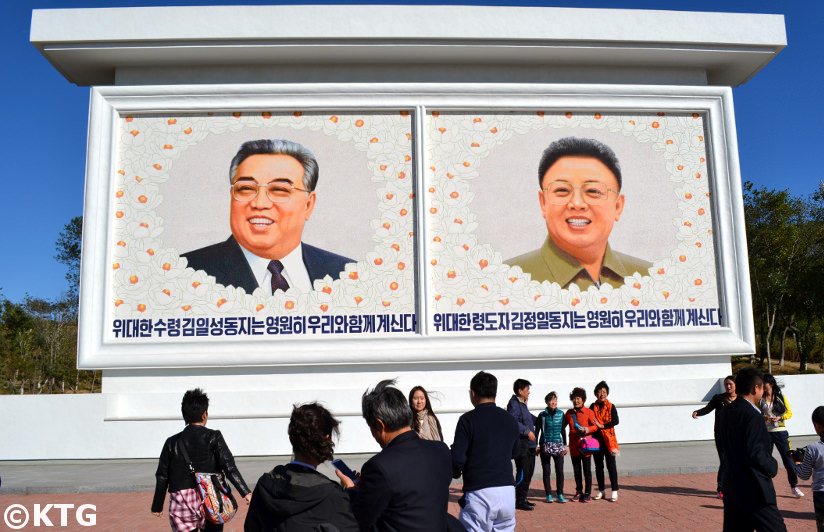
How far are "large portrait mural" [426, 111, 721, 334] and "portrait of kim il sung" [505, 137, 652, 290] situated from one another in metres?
0.02

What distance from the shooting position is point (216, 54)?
14.6 metres

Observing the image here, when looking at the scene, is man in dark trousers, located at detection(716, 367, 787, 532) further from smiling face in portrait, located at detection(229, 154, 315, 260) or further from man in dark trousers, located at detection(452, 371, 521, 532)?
smiling face in portrait, located at detection(229, 154, 315, 260)

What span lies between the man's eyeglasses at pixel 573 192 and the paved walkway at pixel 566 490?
5.68 meters

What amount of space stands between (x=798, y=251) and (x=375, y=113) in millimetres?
31484

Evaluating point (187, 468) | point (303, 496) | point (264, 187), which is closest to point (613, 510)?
point (187, 468)

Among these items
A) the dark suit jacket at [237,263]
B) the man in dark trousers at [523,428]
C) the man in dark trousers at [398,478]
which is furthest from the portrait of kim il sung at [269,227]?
the man in dark trousers at [398,478]

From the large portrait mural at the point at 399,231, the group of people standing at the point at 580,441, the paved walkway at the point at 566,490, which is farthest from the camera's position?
the large portrait mural at the point at 399,231

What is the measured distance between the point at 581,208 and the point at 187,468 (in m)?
12.0

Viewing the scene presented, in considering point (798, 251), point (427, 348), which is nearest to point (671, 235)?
point (427, 348)

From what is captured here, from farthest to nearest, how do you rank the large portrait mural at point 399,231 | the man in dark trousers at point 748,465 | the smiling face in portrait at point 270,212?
the smiling face in portrait at point 270,212 → the large portrait mural at point 399,231 → the man in dark trousers at point 748,465

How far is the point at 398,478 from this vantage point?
2836 millimetres

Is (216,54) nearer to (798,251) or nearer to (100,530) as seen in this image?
(100,530)

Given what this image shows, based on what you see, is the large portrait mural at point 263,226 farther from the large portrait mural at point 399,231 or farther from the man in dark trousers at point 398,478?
the man in dark trousers at point 398,478

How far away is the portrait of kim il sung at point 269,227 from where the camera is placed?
14156 millimetres
